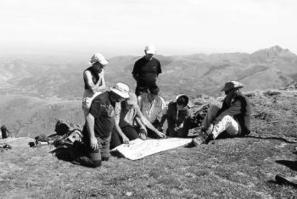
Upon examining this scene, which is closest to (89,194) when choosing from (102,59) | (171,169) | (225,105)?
(171,169)

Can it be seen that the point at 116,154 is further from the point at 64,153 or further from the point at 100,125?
the point at 64,153

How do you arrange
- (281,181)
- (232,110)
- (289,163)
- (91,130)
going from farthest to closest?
(232,110)
(289,163)
(91,130)
(281,181)

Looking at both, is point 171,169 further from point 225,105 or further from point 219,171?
point 225,105

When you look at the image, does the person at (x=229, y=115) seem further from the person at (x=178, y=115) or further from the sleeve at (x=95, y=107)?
the sleeve at (x=95, y=107)

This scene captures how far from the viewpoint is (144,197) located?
10367 mm

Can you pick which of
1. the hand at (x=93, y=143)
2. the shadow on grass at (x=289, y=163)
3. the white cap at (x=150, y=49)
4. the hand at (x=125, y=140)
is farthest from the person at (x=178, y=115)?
the hand at (x=93, y=143)

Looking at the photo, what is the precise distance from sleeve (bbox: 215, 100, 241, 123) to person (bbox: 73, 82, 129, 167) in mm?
4349

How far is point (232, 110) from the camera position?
1489 cm

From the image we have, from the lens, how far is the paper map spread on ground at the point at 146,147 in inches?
549

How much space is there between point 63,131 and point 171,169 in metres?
7.44

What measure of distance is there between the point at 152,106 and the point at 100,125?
577 centimetres

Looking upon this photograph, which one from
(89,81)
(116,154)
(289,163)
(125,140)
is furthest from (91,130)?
(289,163)

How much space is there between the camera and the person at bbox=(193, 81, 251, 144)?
589 inches

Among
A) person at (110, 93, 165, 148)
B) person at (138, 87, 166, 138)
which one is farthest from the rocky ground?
person at (138, 87, 166, 138)
